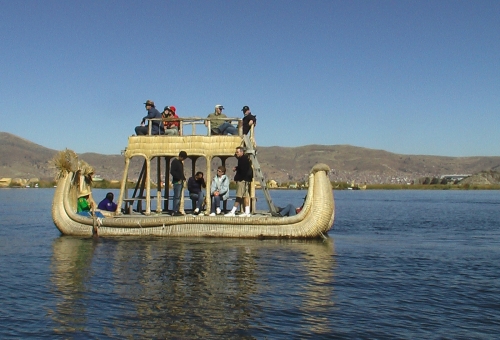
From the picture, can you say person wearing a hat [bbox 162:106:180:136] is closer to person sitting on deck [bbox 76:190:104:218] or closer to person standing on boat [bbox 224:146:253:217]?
person standing on boat [bbox 224:146:253:217]

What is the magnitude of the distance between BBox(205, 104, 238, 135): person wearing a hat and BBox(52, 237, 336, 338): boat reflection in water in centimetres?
481

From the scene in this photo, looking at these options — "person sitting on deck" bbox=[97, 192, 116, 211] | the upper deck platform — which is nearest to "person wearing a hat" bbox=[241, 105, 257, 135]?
the upper deck platform

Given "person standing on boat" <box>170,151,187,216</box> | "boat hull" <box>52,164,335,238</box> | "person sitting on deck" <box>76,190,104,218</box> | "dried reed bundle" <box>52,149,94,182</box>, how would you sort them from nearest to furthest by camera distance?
"boat hull" <box>52,164,335,238</box> → "person standing on boat" <box>170,151,187,216</box> → "dried reed bundle" <box>52,149,94,182</box> → "person sitting on deck" <box>76,190,104,218</box>

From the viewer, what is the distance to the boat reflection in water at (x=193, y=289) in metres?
11.4

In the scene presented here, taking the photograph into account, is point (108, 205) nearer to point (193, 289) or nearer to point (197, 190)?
point (197, 190)

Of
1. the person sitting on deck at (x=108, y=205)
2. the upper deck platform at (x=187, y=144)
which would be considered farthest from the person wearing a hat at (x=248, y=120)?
the person sitting on deck at (x=108, y=205)

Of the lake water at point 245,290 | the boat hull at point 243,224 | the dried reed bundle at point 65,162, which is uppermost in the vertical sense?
the dried reed bundle at point 65,162

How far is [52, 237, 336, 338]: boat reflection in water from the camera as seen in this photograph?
1136 centimetres

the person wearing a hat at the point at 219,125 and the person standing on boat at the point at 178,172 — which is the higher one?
the person wearing a hat at the point at 219,125

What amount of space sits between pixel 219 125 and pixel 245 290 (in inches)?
443

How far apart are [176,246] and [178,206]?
2.89 m

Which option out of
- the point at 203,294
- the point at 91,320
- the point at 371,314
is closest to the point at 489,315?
the point at 371,314

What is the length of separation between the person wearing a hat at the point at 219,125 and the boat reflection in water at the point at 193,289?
15.8 ft

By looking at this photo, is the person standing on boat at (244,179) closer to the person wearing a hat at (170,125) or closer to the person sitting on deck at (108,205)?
the person wearing a hat at (170,125)
